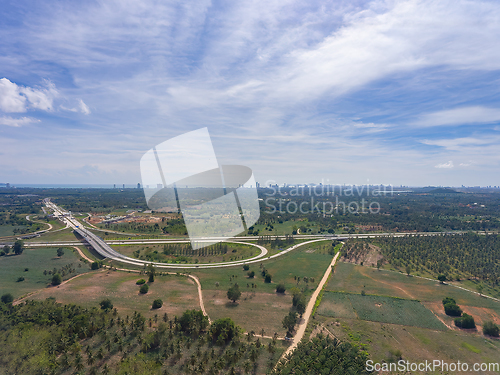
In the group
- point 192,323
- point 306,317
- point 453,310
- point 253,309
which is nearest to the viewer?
point 192,323

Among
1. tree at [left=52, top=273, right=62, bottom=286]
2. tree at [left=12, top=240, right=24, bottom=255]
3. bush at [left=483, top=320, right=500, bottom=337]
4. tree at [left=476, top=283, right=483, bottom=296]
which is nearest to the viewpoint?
bush at [left=483, top=320, right=500, bottom=337]

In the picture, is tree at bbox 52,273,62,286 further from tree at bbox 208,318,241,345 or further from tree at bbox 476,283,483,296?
tree at bbox 476,283,483,296

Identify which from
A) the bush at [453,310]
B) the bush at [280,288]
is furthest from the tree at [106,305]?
the bush at [453,310]

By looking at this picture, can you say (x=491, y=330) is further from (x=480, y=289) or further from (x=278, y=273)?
(x=278, y=273)

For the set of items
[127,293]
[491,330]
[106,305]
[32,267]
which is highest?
[106,305]

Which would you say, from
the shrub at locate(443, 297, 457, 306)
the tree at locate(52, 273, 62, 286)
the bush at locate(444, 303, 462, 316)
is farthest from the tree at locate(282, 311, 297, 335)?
the tree at locate(52, 273, 62, 286)

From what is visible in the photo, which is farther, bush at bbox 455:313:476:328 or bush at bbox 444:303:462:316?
bush at bbox 444:303:462:316

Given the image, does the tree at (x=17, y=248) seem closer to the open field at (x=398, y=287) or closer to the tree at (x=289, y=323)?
the tree at (x=289, y=323)

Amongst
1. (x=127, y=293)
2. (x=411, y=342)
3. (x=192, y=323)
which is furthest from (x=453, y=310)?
(x=127, y=293)
